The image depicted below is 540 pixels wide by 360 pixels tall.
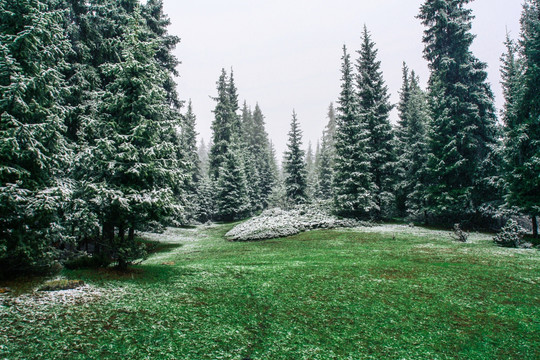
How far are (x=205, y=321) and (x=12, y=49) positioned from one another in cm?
1031

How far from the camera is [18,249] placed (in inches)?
308

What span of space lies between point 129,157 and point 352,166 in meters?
21.9

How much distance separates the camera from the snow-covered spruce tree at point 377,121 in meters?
29.0

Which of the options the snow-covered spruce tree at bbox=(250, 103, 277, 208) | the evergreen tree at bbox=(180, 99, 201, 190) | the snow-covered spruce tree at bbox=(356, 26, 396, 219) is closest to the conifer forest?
the snow-covered spruce tree at bbox=(356, 26, 396, 219)

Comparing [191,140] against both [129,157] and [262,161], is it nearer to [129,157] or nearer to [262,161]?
[262,161]

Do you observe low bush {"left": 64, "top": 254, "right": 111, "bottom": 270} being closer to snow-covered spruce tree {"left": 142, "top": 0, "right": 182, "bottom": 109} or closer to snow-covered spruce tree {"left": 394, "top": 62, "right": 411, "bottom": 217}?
snow-covered spruce tree {"left": 142, "top": 0, "right": 182, "bottom": 109}

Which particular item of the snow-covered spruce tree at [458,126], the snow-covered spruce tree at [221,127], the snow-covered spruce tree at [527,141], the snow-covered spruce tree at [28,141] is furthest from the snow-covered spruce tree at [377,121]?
the snow-covered spruce tree at [28,141]

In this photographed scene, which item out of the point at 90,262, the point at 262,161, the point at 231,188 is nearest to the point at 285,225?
the point at 90,262

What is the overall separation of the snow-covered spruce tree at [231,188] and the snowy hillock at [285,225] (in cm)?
1171

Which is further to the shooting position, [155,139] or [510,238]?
[510,238]

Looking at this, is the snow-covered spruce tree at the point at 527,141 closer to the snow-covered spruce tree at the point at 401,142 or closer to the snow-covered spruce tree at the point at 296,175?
the snow-covered spruce tree at the point at 401,142

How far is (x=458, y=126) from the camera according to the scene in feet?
80.5

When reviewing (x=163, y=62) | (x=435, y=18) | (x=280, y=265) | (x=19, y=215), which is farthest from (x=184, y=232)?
(x=435, y=18)

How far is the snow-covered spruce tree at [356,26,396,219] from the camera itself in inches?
1141
